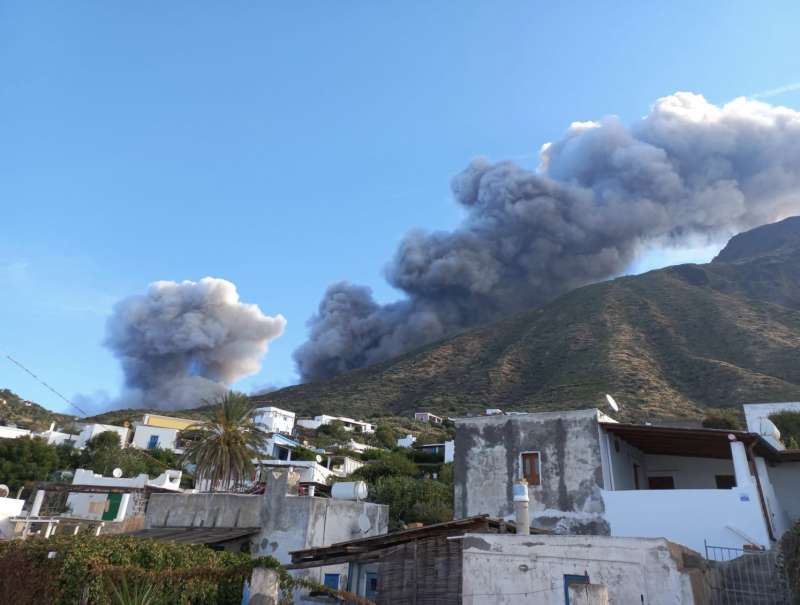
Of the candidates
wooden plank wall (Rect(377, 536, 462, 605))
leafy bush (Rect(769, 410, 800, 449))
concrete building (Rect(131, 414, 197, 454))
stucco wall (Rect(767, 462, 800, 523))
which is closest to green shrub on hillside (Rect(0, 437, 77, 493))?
concrete building (Rect(131, 414, 197, 454))

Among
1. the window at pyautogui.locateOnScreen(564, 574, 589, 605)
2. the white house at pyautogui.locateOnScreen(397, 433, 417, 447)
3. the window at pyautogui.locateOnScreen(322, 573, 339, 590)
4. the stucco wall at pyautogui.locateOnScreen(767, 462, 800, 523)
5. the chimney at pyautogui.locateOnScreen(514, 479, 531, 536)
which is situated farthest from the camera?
the white house at pyautogui.locateOnScreen(397, 433, 417, 447)

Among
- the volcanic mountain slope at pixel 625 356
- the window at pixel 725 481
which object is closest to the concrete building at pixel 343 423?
the volcanic mountain slope at pixel 625 356

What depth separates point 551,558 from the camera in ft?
32.8

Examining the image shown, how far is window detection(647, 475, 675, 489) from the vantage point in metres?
18.7

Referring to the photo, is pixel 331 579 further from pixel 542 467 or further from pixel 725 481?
pixel 725 481

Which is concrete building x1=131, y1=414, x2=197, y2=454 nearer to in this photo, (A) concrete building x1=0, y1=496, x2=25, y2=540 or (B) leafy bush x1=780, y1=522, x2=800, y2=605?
(A) concrete building x1=0, y1=496, x2=25, y2=540

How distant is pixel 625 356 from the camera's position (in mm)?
60531

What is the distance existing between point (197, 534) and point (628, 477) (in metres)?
12.2

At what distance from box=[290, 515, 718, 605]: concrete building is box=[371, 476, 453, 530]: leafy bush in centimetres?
1377

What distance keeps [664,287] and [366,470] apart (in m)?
62.8

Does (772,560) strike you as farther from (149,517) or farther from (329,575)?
(149,517)

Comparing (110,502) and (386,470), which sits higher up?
(386,470)

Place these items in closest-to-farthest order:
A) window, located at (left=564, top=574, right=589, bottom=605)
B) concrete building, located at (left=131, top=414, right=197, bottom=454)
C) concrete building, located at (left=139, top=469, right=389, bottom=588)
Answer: window, located at (left=564, top=574, right=589, bottom=605)
concrete building, located at (left=139, top=469, right=389, bottom=588)
concrete building, located at (left=131, top=414, right=197, bottom=454)

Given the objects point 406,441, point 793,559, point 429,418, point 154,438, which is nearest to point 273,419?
point 154,438
